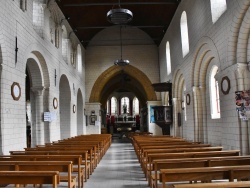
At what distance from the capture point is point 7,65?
8094 millimetres

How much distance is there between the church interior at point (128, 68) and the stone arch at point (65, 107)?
0.05 meters

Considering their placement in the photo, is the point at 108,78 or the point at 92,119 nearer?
the point at 92,119

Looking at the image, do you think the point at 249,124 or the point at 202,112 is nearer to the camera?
the point at 249,124

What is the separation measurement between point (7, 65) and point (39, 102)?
372cm

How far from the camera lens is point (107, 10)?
57.8 feet

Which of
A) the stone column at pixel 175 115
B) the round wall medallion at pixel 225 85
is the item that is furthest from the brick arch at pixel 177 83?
the round wall medallion at pixel 225 85

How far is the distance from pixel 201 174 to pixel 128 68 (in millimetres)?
18440

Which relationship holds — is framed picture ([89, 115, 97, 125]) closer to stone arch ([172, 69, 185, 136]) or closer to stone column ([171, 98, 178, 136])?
stone column ([171, 98, 178, 136])

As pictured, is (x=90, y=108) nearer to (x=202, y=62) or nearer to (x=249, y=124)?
(x=202, y=62)

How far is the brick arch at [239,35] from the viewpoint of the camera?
7.49 metres

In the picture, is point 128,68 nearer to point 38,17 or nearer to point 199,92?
point 199,92

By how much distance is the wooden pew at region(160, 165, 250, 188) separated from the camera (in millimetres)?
3850

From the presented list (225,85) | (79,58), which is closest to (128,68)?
(79,58)

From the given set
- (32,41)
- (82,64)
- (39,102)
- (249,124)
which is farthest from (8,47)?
(82,64)
